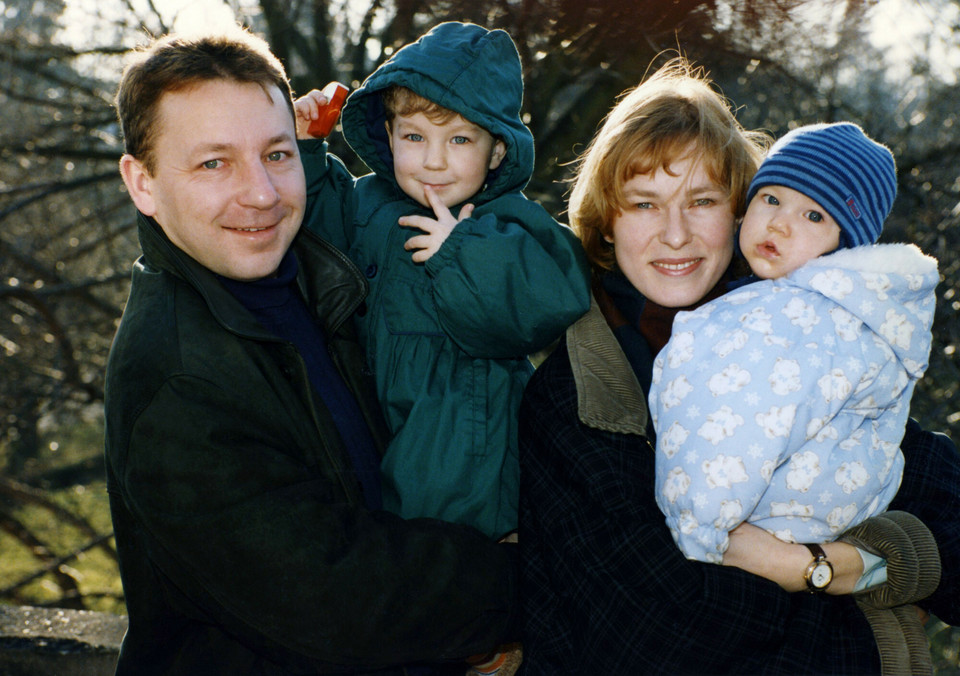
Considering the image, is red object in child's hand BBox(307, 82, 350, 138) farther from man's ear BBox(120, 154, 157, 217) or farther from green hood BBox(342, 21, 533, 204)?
man's ear BBox(120, 154, 157, 217)

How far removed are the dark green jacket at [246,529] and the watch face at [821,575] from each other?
2.26ft

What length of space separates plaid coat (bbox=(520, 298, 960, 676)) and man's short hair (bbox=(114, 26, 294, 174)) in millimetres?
1022

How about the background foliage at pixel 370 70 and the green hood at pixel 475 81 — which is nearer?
the green hood at pixel 475 81

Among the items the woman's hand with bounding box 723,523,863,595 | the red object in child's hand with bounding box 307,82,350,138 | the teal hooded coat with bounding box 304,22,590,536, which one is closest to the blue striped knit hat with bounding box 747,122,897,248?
the teal hooded coat with bounding box 304,22,590,536

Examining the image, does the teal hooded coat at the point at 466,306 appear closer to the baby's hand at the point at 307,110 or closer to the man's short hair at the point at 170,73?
the baby's hand at the point at 307,110

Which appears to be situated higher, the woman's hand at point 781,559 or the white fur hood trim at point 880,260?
the white fur hood trim at point 880,260

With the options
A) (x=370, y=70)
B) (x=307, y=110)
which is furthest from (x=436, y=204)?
(x=370, y=70)

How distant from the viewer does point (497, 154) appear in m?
2.55

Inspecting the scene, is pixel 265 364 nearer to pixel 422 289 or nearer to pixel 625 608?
Result: pixel 422 289

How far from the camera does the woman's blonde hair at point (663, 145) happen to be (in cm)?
218

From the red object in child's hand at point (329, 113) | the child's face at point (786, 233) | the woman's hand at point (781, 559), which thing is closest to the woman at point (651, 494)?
the woman's hand at point (781, 559)

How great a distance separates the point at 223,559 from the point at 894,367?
1.53 m

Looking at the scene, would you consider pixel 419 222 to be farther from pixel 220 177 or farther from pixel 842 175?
pixel 842 175

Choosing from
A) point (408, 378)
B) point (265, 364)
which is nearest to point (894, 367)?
point (408, 378)
